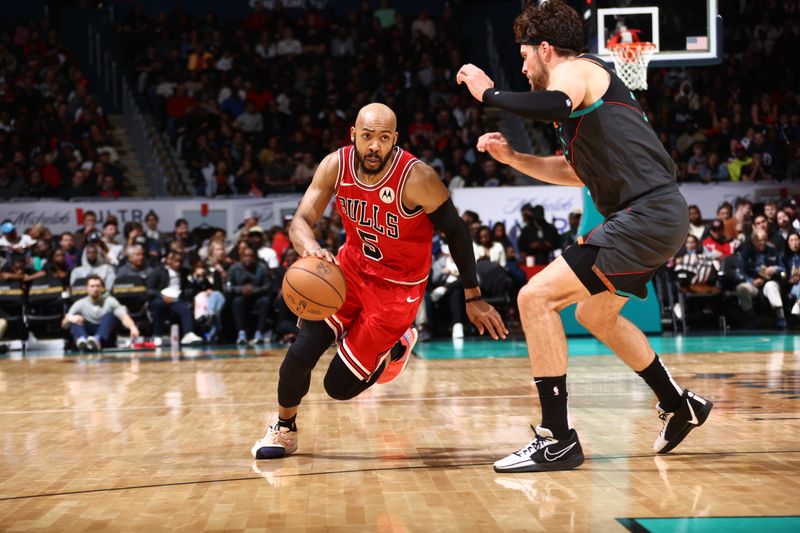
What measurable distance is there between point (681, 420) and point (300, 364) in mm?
1873

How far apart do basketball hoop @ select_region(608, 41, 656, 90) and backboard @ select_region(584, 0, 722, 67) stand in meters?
0.08

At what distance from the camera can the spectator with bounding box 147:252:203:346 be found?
518 inches

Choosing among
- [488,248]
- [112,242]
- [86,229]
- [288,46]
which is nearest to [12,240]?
[86,229]

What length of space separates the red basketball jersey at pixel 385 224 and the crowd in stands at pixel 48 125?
460 inches

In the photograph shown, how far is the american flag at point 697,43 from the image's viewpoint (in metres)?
10.7

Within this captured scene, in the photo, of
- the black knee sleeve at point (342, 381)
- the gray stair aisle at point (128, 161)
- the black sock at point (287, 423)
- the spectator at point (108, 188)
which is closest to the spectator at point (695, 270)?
the spectator at point (108, 188)

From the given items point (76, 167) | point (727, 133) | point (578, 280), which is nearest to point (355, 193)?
point (578, 280)

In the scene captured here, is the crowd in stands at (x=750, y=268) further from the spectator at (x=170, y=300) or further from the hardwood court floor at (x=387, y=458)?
the spectator at (x=170, y=300)

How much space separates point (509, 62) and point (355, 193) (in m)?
18.4

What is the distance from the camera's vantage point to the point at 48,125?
18.3 metres

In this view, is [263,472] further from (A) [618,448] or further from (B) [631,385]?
(B) [631,385]

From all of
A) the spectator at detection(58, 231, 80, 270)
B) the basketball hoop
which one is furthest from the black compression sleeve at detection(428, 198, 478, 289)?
the spectator at detection(58, 231, 80, 270)

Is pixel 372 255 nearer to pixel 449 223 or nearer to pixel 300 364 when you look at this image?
pixel 449 223

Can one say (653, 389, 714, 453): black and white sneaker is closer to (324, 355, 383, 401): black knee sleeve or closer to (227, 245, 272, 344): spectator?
(324, 355, 383, 401): black knee sleeve
